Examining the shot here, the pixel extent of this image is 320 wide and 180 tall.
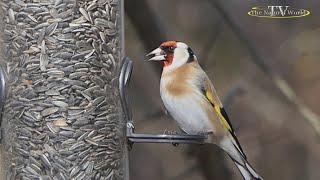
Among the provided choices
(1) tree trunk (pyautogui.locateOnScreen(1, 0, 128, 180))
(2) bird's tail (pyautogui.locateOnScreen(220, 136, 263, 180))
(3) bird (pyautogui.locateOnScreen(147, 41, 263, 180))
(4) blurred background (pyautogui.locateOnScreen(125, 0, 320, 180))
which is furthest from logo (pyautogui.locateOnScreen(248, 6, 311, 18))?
(1) tree trunk (pyautogui.locateOnScreen(1, 0, 128, 180))

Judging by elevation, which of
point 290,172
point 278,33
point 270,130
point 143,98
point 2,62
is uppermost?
point 2,62

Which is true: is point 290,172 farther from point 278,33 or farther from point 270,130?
point 278,33

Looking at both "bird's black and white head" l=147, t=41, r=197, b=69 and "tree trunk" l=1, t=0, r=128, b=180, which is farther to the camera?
"bird's black and white head" l=147, t=41, r=197, b=69

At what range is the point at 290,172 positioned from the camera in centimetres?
169

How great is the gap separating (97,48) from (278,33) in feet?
1.78

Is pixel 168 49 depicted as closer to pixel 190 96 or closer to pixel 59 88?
pixel 190 96

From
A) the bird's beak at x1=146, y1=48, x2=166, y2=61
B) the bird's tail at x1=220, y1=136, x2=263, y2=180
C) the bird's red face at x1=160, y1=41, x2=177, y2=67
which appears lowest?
the bird's tail at x1=220, y1=136, x2=263, y2=180

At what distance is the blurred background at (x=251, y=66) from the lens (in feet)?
5.39

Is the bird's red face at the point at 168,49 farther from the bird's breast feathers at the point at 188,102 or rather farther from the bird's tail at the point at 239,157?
the bird's tail at the point at 239,157

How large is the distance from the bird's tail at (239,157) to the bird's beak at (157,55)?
24 cm

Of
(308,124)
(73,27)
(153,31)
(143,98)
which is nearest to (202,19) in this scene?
(153,31)

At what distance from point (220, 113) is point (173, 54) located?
17cm

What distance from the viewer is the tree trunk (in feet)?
4.07

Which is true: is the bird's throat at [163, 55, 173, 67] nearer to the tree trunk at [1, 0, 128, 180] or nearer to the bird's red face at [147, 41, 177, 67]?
the bird's red face at [147, 41, 177, 67]
